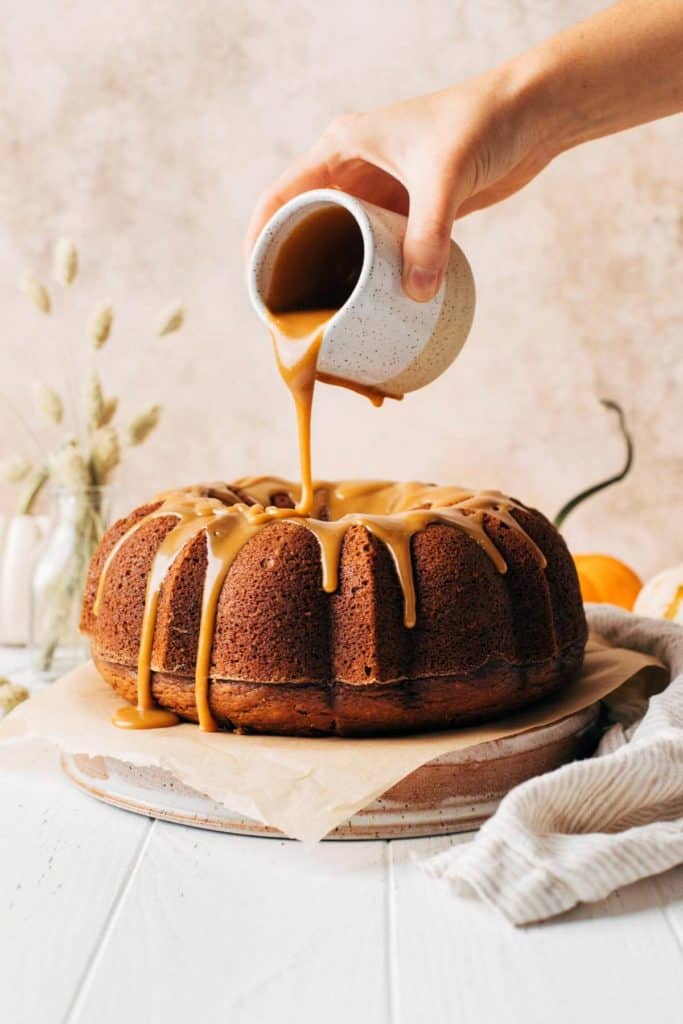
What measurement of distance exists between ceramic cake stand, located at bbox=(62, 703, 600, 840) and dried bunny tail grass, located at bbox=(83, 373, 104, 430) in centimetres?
102

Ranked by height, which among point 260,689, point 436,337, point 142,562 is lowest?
point 260,689

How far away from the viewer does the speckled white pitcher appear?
5.34 feet

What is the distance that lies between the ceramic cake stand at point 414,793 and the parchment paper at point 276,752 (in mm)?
27

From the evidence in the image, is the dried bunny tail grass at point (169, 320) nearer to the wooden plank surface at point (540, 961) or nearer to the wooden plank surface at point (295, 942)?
the wooden plank surface at point (295, 942)

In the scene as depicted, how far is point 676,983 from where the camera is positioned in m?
1.16

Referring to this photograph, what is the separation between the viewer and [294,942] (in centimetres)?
123

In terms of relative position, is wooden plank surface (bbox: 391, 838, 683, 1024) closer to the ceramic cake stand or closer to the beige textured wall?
the ceramic cake stand

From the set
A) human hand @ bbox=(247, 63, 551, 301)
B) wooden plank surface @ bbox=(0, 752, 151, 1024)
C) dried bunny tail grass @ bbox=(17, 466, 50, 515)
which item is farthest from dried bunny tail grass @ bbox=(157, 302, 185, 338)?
A: wooden plank surface @ bbox=(0, 752, 151, 1024)

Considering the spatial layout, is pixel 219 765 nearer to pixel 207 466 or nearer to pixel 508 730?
pixel 508 730

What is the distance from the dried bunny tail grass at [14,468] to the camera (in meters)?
2.46

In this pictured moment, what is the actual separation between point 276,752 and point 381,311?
660mm

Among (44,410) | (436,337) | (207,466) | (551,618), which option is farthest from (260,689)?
(207,466)

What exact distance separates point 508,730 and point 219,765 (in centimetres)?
43

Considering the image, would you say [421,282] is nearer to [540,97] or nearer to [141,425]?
[540,97]
